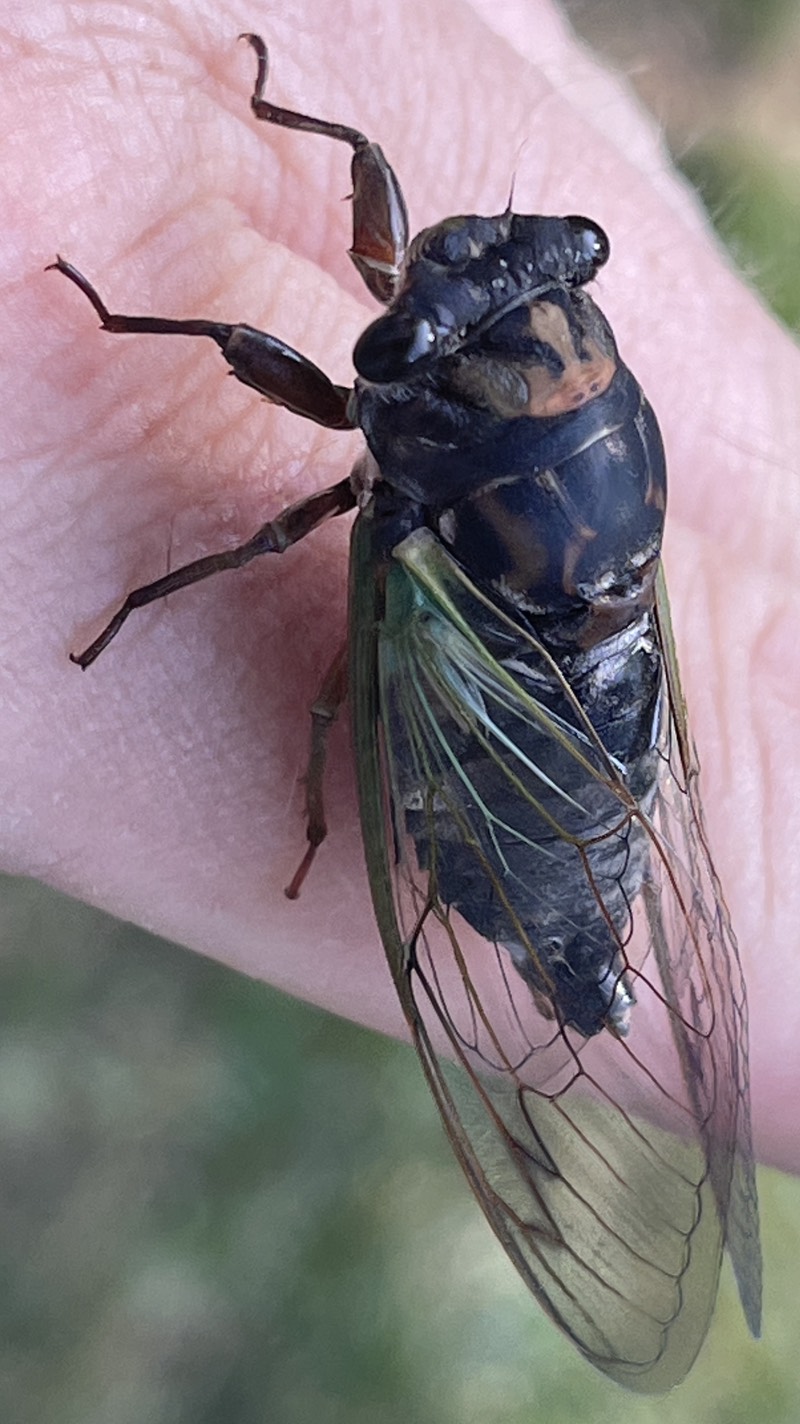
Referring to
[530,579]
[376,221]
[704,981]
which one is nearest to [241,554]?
[530,579]

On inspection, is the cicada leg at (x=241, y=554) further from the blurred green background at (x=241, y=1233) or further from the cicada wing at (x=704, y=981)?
the blurred green background at (x=241, y=1233)

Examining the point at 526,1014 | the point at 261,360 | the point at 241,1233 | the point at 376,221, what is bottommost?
the point at 241,1233

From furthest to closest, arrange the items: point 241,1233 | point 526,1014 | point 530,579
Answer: point 241,1233 → point 526,1014 → point 530,579

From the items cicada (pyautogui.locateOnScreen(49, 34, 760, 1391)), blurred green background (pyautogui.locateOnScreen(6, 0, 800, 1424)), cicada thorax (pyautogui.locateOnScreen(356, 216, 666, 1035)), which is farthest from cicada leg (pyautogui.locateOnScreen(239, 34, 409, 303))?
blurred green background (pyautogui.locateOnScreen(6, 0, 800, 1424))

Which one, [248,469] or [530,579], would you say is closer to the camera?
[530,579]

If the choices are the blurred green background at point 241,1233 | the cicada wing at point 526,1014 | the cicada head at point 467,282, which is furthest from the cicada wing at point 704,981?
the blurred green background at point 241,1233

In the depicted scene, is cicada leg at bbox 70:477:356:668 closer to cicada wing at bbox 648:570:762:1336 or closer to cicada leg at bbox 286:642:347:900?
cicada leg at bbox 286:642:347:900

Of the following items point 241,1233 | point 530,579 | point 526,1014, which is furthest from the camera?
point 241,1233

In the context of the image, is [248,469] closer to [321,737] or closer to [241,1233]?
[321,737]
